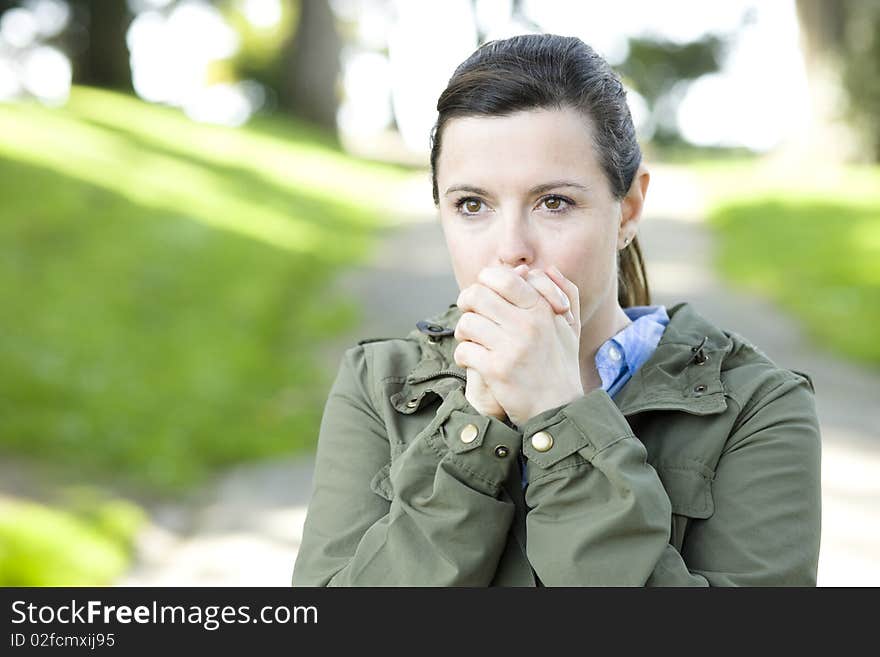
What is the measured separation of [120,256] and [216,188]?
3500 mm

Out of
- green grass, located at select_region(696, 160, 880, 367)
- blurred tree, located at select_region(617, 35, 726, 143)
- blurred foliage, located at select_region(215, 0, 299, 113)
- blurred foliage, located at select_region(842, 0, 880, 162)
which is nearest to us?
Result: green grass, located at select_region(696, 160, 880, 367)

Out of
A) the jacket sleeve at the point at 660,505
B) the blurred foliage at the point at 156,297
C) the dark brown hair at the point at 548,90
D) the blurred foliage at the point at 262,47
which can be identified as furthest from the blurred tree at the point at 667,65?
the jacket sleeve at the point at 660,505

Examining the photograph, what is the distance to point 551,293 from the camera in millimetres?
2268

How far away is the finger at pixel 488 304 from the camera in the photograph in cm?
224

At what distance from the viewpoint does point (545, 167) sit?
2332 millimetres

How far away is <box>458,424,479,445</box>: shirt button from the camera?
87.4 inches

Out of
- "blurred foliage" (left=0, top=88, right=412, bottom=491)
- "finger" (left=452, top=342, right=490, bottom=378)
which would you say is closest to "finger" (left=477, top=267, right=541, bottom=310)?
"finger" (left=452, top=342, right=490, bottom=378)

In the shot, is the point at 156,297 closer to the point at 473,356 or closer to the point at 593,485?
the point at 473,356

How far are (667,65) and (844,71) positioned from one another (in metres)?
15.8

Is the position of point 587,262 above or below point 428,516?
above

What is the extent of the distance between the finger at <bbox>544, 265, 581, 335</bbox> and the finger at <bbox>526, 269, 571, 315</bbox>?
0.03m

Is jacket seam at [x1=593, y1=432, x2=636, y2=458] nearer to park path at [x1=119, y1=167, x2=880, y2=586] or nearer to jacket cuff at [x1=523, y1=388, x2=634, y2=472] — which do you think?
jacket cuff at [x1=523, y1=388, x2=634, y2=472]

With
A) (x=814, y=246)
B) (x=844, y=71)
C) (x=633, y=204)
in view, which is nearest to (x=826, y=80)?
Answer: (x=844, y=71)

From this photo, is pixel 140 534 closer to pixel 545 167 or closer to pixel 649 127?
pixel 545 167
